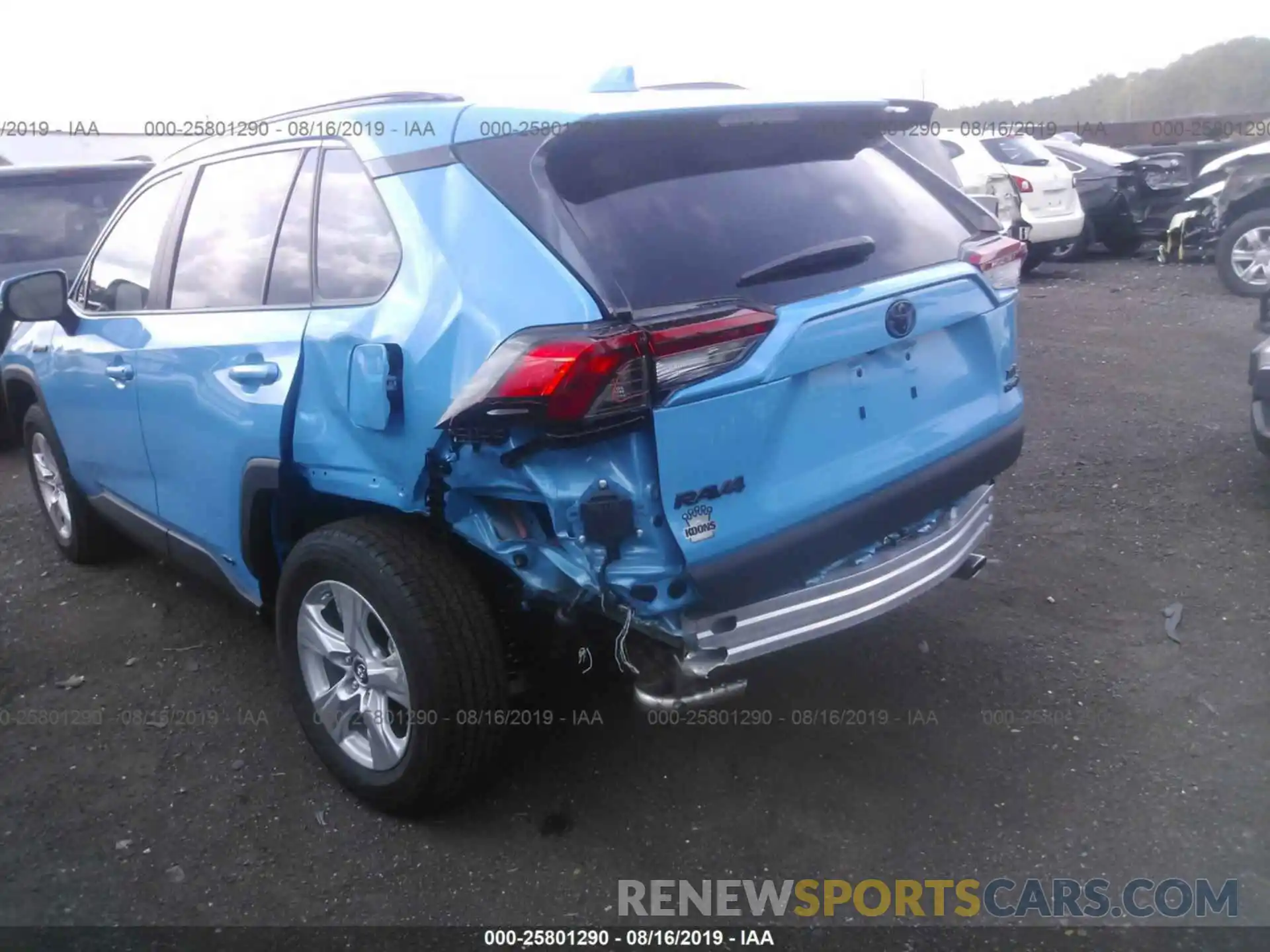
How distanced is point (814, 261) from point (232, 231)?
6.45 ft

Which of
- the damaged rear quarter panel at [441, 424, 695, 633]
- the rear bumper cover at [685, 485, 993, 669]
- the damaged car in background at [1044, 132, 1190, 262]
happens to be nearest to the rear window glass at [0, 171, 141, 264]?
the damaged rear quarter panel at [441, 424, 695, 633]

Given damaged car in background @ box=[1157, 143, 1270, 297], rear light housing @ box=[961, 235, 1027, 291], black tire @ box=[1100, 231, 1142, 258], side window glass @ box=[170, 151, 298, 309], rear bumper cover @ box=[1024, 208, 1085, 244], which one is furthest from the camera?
black tire @ box=[1100, 231, 1142, 258]

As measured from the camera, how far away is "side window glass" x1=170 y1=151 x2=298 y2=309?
3350 millimetres

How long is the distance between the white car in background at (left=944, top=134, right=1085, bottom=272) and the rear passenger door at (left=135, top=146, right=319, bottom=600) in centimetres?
950

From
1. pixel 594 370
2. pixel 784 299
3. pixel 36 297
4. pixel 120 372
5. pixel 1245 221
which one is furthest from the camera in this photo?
pixel 1245 221

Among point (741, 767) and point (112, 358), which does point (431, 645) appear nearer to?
point (741, 767)

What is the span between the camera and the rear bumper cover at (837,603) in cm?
256

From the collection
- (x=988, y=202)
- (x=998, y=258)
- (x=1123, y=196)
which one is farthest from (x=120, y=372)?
(x=1123, y=196)

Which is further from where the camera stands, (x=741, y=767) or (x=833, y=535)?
(x=741, y=767)

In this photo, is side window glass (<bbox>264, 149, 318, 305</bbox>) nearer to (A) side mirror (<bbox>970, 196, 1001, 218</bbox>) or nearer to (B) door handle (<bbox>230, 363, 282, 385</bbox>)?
(B) door handle (<bbox>230, 363, 282, 385</bbox>)

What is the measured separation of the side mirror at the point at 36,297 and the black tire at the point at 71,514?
29.5 inches

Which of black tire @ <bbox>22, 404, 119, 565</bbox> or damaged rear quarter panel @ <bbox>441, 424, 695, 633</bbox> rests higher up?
damaged rear quarter panel @ <bbox>441, 424, 695, 633</bbox>

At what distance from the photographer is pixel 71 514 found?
495cm

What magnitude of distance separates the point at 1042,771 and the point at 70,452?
13.2 ft
